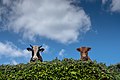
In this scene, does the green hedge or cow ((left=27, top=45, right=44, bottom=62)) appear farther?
cow ((left=27, top=45, right=44, bottom=62))

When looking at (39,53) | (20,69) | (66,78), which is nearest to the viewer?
(66,78)

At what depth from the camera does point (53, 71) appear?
14.8 meters

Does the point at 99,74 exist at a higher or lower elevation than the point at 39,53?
lower

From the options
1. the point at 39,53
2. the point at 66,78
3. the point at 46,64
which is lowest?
the point at 66,78

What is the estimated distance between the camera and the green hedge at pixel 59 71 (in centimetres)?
1460

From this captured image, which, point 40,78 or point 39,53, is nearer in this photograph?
point 40,78

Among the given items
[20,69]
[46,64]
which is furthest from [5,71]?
[46,64]

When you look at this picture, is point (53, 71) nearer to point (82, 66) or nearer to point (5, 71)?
point (82, 66)

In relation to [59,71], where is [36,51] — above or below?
above

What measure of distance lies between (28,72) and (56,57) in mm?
2175

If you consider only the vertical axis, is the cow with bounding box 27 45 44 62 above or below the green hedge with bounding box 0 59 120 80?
above

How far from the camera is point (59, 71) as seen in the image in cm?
1472

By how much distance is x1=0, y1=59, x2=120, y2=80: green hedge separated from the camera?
1460cm

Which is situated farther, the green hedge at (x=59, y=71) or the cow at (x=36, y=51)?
the cow at (x=36, y=51)
